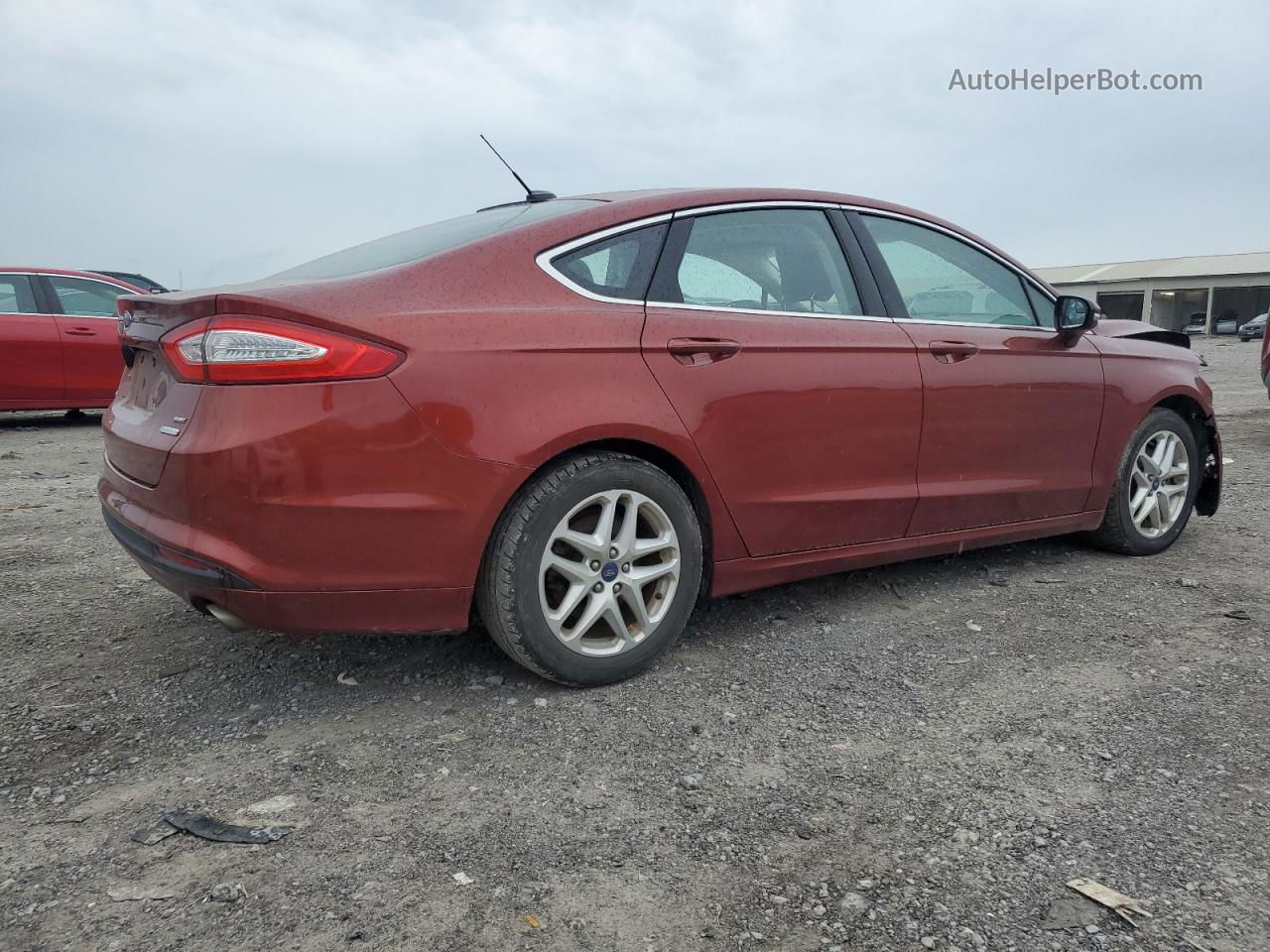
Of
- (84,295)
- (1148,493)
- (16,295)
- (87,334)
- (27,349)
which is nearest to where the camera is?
(1148,493)

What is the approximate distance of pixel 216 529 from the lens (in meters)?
2.52

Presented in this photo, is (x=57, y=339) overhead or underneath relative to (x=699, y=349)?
underneath

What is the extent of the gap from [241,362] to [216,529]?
1.38 feet

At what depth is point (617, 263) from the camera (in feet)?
9.95

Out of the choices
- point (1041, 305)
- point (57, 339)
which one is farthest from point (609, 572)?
point (57, 339)

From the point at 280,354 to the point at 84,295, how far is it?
861cm

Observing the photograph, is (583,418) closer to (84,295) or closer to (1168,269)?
(84,295)

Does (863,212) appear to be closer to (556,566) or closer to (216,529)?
(556,566)

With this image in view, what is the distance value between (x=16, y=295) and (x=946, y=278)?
8.89 meters

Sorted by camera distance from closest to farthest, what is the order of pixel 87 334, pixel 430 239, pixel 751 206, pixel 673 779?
pixel 673 779, pixel 430 239, pixel 751 206, pixel 87 334

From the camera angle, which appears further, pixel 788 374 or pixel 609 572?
pixel 788 374

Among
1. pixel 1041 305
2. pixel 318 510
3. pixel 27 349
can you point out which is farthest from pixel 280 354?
pixel 27 349

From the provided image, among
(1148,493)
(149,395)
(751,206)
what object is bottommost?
(1148,493)

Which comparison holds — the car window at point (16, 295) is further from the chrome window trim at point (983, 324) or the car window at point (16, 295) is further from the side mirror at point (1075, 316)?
the side mirror at point (1075, 316)
